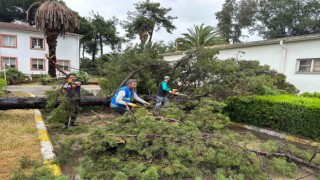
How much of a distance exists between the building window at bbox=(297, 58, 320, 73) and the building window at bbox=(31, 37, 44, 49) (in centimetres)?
2661

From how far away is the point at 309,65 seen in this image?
10.3m

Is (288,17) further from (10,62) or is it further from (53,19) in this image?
(10,62)

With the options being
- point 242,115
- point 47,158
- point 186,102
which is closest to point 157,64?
point 186,102

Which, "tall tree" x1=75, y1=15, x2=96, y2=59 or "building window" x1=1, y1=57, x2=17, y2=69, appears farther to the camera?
"tall tree" x1=75, y1=15, x2=96, y2=59

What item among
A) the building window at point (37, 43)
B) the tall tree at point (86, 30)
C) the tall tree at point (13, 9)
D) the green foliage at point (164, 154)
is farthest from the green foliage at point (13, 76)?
the tall tree at point (13, 9)

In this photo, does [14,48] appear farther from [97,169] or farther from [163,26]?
[97,169]

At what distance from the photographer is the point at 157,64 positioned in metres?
8.48

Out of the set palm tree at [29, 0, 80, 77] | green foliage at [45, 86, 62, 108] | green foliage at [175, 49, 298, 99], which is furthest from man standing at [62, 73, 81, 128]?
palm tree at [29, 0, 80, 77]

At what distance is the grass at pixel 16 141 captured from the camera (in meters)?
3.86

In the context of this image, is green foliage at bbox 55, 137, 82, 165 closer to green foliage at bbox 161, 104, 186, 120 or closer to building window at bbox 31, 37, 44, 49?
green foliage at bbox 161, 104, 186, 120

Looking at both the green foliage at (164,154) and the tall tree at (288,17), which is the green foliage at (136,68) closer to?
the green foliage at (164,154)

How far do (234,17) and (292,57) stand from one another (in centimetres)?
2952

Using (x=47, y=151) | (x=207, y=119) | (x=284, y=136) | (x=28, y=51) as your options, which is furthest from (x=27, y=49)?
(x=284, y=136)

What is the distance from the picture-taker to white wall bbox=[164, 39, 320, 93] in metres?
10.0
